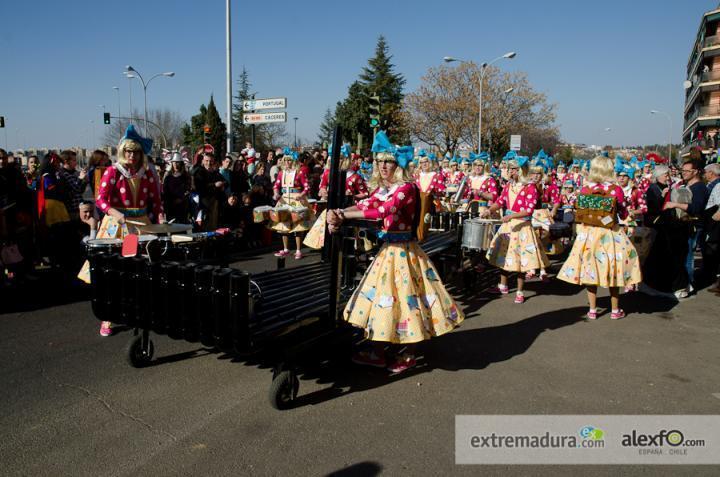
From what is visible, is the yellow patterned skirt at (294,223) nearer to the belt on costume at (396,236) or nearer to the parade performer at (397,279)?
the parade performer at (397,279)

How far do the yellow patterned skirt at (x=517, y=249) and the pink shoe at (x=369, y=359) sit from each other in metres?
3.56

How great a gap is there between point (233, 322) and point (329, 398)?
1137 millimetres

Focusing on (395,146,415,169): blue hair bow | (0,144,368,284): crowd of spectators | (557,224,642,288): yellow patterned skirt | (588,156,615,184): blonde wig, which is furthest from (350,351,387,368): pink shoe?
(588,156,615,184): blonde wig

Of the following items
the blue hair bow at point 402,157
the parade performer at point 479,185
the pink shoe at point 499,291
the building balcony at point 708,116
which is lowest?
the pink shoe at point 499,291

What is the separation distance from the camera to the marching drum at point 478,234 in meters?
7.55

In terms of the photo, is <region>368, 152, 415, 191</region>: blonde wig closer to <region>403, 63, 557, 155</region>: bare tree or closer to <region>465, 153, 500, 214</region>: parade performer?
<region>465, 153, 500, 214</region>: parade performer

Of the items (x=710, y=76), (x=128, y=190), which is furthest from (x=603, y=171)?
(x=710, y=76)

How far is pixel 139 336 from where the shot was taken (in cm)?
491

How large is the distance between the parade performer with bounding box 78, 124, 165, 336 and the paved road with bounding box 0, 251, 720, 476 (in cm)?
126

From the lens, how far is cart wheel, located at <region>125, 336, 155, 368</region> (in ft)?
15.9

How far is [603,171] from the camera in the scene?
6.64m

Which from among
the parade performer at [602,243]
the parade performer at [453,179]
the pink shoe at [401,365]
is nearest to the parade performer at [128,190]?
the pink shoe at [401,365]

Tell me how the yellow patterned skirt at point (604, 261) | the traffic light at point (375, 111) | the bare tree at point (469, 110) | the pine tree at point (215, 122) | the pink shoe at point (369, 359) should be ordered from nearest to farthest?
the pink shoe at point (369, 359), the yellow patterned skirt at point (604, 261), the traffic light at point (375, 111), the bare tree at point (469, 110), the pine tree at point (215, 122)

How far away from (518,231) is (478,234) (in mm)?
839
